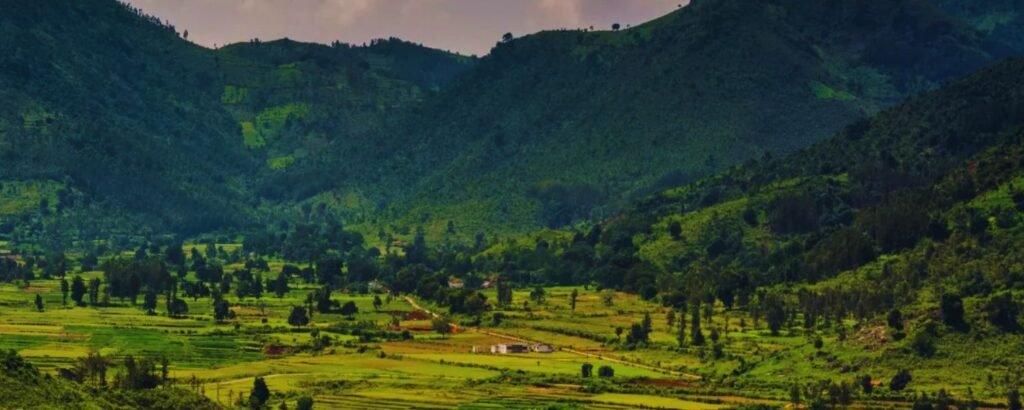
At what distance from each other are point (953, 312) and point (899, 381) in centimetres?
1424

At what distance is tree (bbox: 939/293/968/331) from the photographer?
530 ft

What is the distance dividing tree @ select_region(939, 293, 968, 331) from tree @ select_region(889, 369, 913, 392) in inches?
444

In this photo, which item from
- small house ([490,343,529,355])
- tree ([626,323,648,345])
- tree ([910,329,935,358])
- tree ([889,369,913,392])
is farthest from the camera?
tree ([626,323,648,345])

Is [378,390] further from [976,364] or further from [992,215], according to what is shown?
[992,215]

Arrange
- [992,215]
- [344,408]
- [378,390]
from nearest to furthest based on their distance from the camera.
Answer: [344,408] → [378,390] → [992,215]

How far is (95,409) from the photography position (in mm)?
108875

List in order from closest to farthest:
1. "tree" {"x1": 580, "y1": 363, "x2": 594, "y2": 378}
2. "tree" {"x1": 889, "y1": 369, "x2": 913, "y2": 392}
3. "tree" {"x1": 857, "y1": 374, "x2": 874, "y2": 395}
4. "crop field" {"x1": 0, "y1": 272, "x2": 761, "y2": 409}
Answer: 1. "crop field" {"x1": 0, "y1": 272, "x2": 761, "y2": 409}
2. "tree" {"x1": 857, "y1": 374, "x2": 874, "y2": 395}
3. "tree" {"x1": 889, "y1": 369, "x2": 913, "y2": 392}
4. "tree" {"x1": 580, "y1": 363, "x2": 594, "y2": 378}

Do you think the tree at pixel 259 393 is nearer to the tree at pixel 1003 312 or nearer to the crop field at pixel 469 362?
the crop field at pixel 469 362

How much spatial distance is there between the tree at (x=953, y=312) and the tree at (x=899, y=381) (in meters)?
11.3

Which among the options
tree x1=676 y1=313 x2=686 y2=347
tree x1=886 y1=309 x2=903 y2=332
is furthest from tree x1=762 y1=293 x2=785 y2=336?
tree x1=886 y1=309 x2=903 y2=332

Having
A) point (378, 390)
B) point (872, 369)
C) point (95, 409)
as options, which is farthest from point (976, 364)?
point (95, 409)

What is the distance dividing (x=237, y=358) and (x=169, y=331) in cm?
2229

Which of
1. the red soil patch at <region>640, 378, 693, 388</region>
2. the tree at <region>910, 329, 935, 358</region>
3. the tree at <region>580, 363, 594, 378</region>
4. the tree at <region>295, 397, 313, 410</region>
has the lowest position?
the tree at <region>295, 397, 313, 410</region>

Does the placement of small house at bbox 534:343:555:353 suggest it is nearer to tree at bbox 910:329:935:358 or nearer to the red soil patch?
the red soil patch
